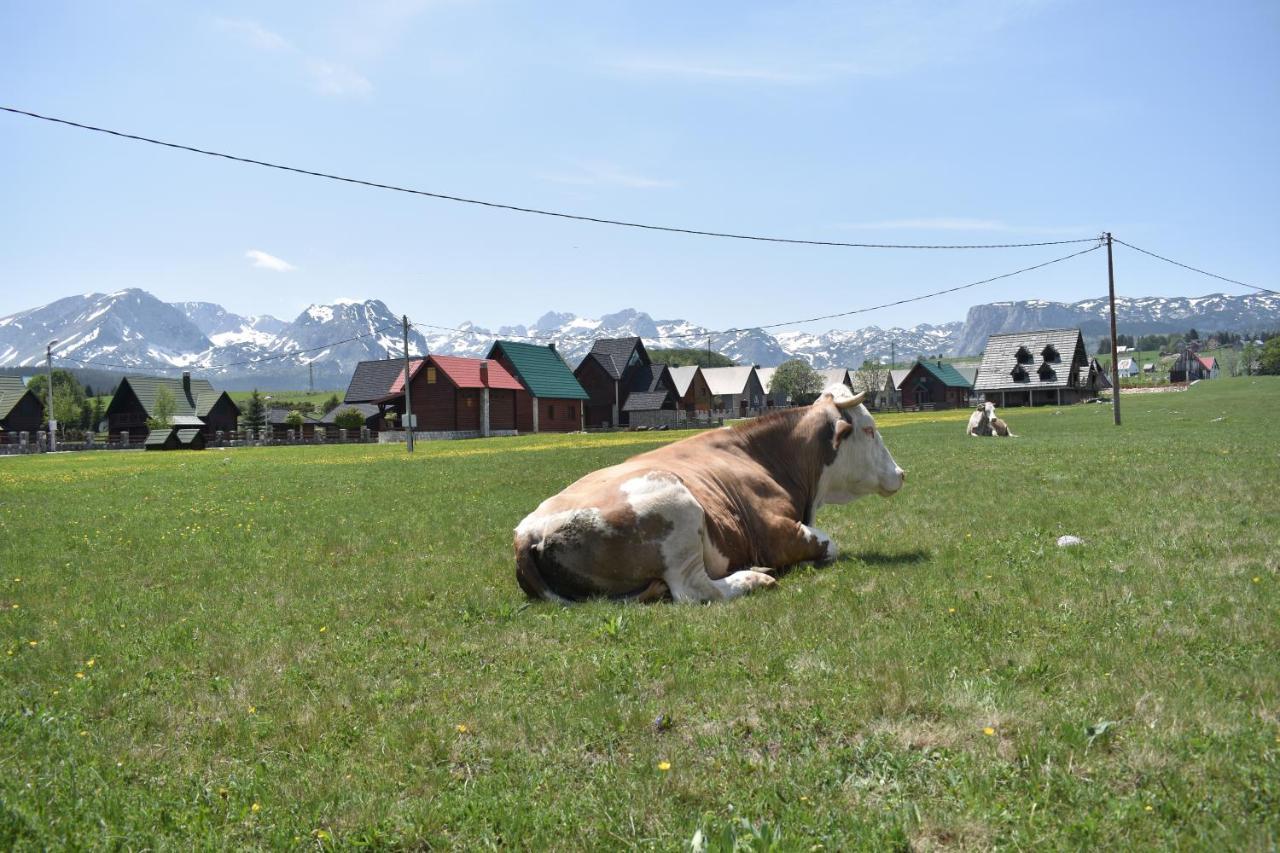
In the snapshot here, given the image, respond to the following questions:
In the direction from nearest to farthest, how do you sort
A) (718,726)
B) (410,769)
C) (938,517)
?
(410,769) → (718,726) → (938,517)

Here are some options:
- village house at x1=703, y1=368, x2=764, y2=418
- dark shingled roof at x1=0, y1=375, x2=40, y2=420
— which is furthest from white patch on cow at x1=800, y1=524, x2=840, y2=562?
village house at x1=703, y1=368, x2=764, y2=418

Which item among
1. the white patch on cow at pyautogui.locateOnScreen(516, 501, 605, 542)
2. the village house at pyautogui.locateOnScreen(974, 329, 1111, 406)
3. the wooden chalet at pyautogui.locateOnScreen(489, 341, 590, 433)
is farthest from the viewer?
the village house at pyautogui.locateOnScreen(974, 329, 1111, 406)

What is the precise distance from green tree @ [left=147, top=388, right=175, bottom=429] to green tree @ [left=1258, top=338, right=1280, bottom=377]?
595ft

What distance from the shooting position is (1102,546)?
30.6 ft

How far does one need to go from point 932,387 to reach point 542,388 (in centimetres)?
8489

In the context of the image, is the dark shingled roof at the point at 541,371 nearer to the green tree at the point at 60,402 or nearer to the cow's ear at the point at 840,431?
the green tree at the point at 60,402

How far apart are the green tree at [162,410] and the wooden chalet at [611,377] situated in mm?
49774

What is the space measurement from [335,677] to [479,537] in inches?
263

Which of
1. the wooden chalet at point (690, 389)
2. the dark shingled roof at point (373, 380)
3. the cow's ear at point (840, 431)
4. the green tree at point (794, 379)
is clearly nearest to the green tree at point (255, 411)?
the dark shingled roof at point (373, 380)

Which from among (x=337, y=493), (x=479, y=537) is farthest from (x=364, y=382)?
(x=479, y=537)

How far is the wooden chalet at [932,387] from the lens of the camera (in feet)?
465

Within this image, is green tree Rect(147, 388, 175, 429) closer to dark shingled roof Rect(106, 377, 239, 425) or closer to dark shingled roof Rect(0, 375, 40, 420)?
dark shingled roof Rect(106, 377, 239, 425)

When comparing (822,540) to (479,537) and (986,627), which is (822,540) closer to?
(986,627)

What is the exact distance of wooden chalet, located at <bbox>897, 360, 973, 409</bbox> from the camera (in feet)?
465
